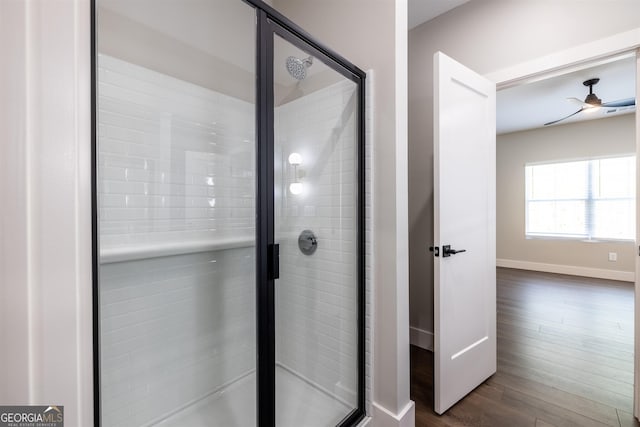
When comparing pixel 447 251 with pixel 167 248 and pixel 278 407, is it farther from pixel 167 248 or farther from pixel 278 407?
pixel 167 248

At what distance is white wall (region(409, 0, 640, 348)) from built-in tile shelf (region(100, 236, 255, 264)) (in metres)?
1.64

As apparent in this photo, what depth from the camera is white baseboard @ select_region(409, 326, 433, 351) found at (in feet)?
7.89

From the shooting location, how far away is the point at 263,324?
1139 mm

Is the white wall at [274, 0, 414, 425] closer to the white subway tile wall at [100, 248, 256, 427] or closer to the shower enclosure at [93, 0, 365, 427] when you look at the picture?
the shower enclosure at [93, 0, 365, 427]

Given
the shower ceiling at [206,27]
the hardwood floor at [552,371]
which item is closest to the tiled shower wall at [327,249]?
the shower ceiling at [206,27]

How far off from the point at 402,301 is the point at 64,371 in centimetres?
136

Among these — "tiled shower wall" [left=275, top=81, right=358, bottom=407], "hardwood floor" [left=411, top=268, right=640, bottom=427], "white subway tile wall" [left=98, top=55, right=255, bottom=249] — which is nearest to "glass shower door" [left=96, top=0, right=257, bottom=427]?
"white subway tile wall" [left=98, top=55, right=255, bottom=249]

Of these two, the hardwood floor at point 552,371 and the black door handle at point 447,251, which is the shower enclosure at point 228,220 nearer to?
the black door handle at point 447,251

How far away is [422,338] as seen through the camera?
2.46 meters

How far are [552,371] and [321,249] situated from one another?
1.93 metres

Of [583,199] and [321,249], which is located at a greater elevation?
[583,199]

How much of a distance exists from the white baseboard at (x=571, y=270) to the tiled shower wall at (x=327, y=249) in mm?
5403

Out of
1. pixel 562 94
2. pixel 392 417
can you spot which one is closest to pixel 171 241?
pixel 392 417

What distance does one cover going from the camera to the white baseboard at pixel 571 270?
454 cm
